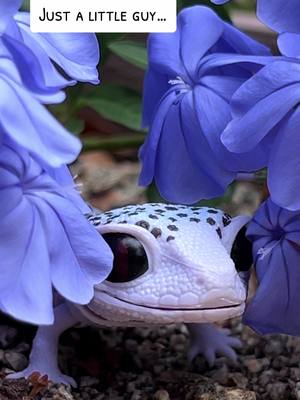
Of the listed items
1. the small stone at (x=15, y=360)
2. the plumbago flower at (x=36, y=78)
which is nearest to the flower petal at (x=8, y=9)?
the plumbago flower at (x=36, y=78)

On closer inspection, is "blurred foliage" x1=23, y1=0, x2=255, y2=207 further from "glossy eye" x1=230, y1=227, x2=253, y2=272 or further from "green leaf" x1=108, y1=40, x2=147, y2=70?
"glossy eye" x1=230, y1=227, x2=253, y2=272

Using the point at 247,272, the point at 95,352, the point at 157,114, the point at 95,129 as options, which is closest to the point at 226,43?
the point at 157,114

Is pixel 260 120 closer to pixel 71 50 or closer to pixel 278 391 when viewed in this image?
pixel 71 50

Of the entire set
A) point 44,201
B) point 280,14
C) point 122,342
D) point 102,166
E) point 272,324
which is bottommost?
point 102,166

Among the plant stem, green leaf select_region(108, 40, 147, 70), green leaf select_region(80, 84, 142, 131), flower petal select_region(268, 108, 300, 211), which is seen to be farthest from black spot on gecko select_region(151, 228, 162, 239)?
the plant stem

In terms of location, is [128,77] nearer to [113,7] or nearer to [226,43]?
[226,43]

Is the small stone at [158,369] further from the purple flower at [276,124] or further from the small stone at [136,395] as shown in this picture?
the purple flower at [276,124]
